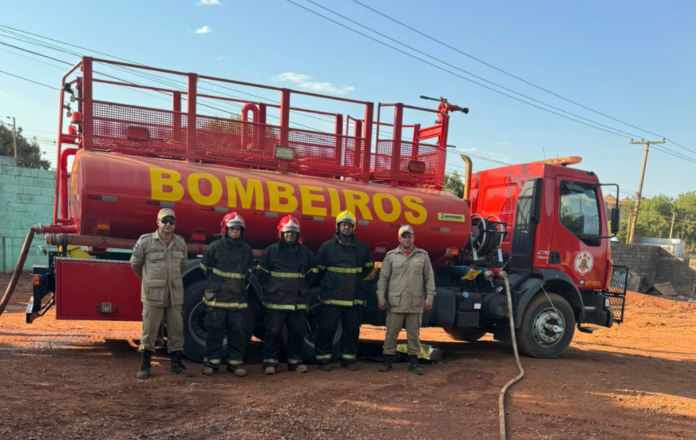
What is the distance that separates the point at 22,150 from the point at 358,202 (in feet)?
100.0

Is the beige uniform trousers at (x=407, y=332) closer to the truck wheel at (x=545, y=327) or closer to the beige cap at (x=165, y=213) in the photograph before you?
the truck wheel at (x=545, y=327)

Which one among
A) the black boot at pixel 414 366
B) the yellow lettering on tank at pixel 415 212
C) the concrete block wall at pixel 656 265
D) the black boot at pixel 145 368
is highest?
the yellow lettering on tank at pixel 415 212

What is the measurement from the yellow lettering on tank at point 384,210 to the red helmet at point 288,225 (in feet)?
4.29

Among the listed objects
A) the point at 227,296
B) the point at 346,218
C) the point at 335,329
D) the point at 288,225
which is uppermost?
the point at 346,218

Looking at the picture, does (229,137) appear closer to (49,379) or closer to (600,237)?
(49,379)

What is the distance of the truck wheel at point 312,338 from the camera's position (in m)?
6.52

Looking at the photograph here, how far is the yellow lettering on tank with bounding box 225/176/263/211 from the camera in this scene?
242 inches

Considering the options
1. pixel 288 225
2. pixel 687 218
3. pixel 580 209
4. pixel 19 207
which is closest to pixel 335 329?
pixel 288 225

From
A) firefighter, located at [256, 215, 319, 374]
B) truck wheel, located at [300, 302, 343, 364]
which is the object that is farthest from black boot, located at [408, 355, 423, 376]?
firefighter, located at [256, 215, 319, 374]

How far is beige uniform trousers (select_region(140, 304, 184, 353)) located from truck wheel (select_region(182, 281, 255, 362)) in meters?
0.37

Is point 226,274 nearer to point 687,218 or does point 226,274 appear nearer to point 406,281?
point 406,281

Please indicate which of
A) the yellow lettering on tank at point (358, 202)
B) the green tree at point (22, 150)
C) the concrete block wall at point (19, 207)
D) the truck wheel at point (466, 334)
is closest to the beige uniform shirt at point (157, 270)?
the yellow lettering on tank at point (358, 202)

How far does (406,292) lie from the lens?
6234 millimetres

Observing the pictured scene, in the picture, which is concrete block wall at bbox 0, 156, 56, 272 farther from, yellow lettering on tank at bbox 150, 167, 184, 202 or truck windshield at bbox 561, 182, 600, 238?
truck windshield at bbox 561, 182, 600, 238
